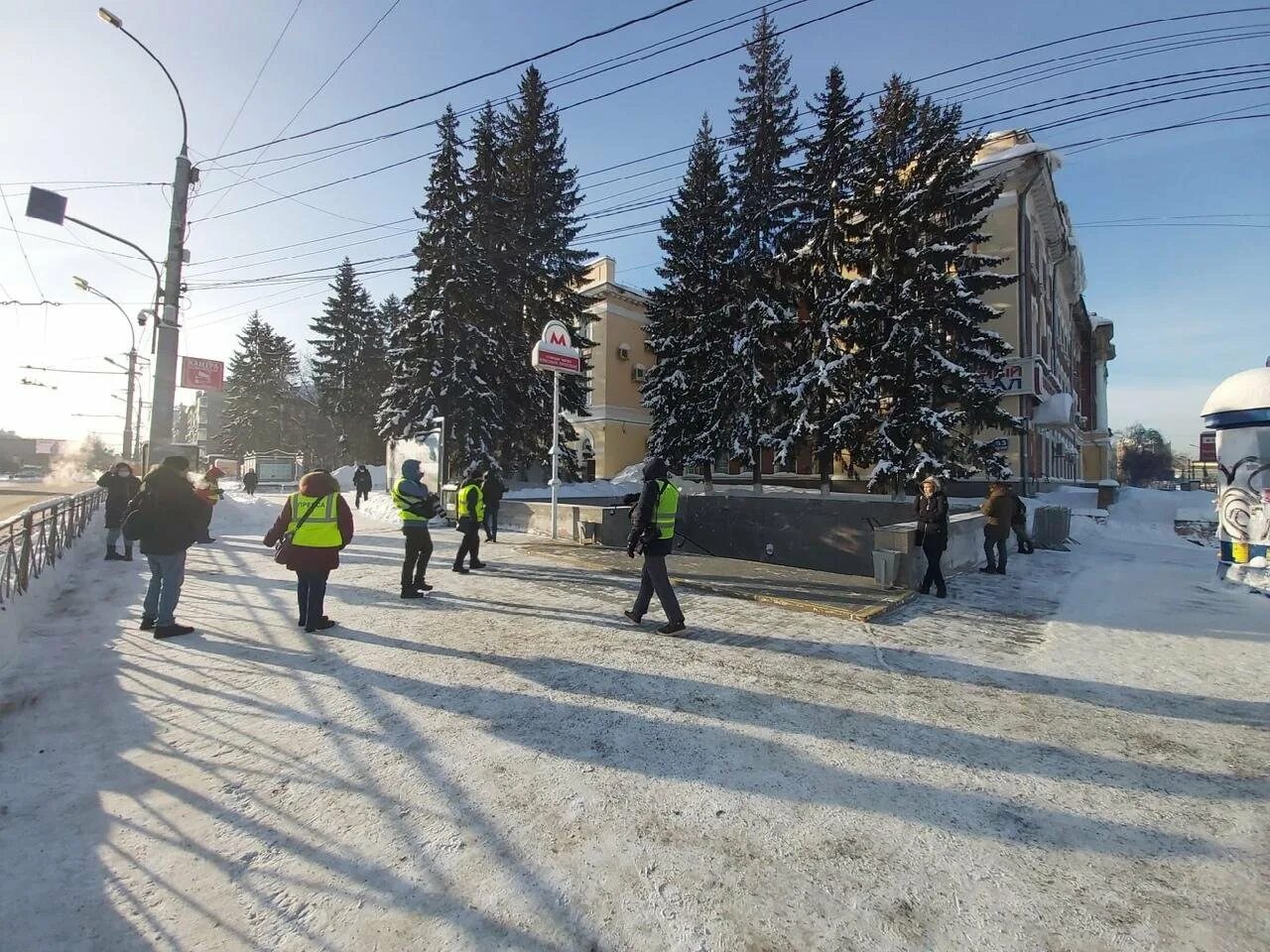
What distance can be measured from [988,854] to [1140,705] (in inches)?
109

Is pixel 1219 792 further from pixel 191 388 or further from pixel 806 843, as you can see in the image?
pixel 191 388

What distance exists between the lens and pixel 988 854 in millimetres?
2611

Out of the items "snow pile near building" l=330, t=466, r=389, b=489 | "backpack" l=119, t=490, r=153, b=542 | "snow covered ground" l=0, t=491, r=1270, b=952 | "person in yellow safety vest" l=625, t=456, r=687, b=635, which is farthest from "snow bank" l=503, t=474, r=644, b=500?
"snow covered ground" l=0, t=491, r=1270, b=952

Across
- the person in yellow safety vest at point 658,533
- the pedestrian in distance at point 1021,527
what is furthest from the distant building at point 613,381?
the person in yellow safety vest at point 658,533

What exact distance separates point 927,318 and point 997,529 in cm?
994

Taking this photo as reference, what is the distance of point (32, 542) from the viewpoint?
6926 millimetres

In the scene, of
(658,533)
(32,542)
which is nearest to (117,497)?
(32,542)

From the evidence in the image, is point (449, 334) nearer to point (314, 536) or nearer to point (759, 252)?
point (759, 252)

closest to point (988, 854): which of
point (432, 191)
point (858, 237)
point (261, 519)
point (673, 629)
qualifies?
point (673, 629)

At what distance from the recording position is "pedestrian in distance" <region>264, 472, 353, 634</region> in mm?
5707

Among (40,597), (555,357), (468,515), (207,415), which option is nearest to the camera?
(40,597)

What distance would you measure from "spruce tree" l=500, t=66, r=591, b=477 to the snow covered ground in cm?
1900

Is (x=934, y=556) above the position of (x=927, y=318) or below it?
below

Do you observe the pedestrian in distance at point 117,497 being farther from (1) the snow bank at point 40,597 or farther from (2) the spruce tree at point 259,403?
(2) the spruce tree at point 259,403
